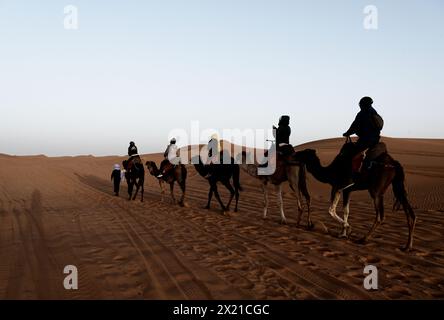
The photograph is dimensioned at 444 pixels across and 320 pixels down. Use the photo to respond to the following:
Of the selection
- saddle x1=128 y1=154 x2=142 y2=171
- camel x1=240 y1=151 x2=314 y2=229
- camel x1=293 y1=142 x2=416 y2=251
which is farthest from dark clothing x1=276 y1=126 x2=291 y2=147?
saddle x1=128 y1=154 x2=142 y2=171

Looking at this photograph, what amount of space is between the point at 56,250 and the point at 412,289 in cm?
688

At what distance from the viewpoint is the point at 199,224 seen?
426 inches

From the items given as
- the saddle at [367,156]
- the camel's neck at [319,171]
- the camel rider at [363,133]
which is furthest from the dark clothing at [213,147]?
the saddle at [367,156]

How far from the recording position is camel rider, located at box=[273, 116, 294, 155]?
10664 mm

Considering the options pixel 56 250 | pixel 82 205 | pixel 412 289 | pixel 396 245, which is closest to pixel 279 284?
pixel 412 289

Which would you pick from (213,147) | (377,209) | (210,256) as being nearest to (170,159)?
(213,147)

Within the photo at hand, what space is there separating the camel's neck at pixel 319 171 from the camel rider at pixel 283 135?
108 cm

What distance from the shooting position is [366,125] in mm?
8406

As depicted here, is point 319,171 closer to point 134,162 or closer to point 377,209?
point 377,209

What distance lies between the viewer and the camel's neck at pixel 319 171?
9.29 metres

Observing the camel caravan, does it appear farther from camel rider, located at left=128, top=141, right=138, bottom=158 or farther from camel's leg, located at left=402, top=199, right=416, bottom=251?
camel rider, located at left=128, top=141, right=138, bottom=158

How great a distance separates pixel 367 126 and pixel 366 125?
4 centimetres
